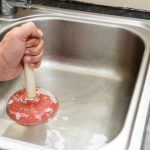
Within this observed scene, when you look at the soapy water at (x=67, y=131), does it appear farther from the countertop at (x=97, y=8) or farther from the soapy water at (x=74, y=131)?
the countertop at (x=97, y=8)

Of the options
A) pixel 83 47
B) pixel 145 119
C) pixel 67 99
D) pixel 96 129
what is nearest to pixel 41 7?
pixel 83 47

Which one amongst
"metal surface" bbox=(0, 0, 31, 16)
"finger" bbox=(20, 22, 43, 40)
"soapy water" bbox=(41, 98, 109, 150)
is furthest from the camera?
"metal surface" bbox=(0, 0, 31, 16)

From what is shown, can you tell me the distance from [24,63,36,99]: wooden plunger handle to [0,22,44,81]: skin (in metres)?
0.01

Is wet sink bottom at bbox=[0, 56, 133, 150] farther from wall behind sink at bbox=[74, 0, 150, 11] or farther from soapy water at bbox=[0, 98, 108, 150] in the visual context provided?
wall behind sink at bbox=[74, 0, 150, 11]

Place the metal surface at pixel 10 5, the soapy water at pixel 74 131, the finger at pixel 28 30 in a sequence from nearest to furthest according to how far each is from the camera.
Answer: the finger at pixel 28 30
the soapy water at pixel 74 131
the metal surface at pixel 10 5

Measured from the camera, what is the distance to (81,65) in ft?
3.20

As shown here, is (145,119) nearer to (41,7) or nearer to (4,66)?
(4,66)

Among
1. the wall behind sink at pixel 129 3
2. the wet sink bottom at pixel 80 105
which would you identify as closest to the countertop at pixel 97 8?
the wall behind sink at pixel 129 3

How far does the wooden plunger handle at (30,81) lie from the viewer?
718 millimetres

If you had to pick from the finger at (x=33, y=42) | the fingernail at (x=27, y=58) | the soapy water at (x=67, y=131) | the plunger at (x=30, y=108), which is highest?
the finger at (x=33, y=42)

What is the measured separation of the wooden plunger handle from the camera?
2.35 feet

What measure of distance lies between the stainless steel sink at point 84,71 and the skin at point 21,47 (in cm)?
18

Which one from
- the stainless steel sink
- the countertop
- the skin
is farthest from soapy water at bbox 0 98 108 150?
the countertop

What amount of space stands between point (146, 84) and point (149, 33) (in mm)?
247
